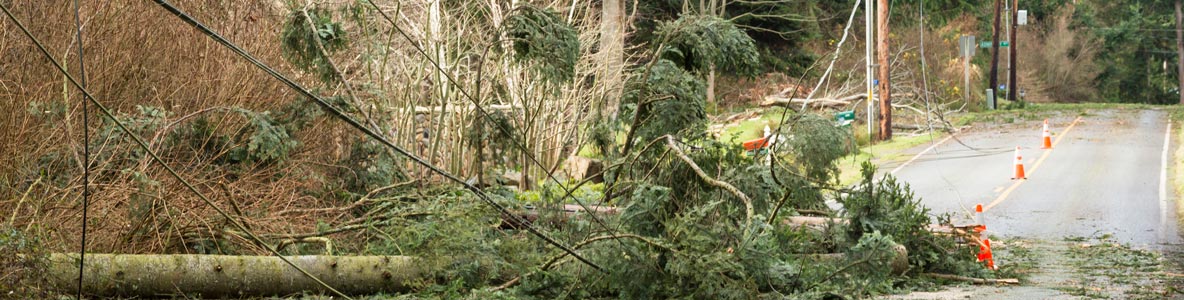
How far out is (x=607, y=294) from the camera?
10.2 meters

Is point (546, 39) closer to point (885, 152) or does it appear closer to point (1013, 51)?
point (885, 152)

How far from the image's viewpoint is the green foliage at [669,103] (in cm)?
1236

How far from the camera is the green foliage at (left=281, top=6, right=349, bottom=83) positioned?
511 inches

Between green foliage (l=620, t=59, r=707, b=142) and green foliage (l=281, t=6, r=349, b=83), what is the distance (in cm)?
305

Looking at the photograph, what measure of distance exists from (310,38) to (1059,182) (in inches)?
584

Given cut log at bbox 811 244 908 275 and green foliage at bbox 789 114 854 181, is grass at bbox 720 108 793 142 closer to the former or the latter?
cut log at bbox 811 244 908 275

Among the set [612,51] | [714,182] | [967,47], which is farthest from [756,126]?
[714,182]

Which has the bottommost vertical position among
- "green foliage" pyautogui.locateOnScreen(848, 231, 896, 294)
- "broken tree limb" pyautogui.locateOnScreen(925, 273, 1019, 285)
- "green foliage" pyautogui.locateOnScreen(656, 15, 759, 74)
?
"broken tree limb" pyautogui.locateOnScreen(925, 273, 1019, 285)

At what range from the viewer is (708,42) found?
1260cm

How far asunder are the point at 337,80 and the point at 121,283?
5.07 meters

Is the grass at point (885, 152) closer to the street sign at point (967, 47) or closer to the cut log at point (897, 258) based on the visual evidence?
the street sign at point (967, 47)

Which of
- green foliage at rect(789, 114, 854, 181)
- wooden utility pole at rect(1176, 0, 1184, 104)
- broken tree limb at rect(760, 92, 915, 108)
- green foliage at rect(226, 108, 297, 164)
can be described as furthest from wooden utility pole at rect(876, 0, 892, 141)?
wooden utility pole at rect(1176, 0, 1184, 104)

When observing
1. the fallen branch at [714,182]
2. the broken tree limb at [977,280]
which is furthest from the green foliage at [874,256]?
the broken tree limb at [977,280]

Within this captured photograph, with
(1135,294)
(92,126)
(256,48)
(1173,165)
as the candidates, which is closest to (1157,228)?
(1135,294)
